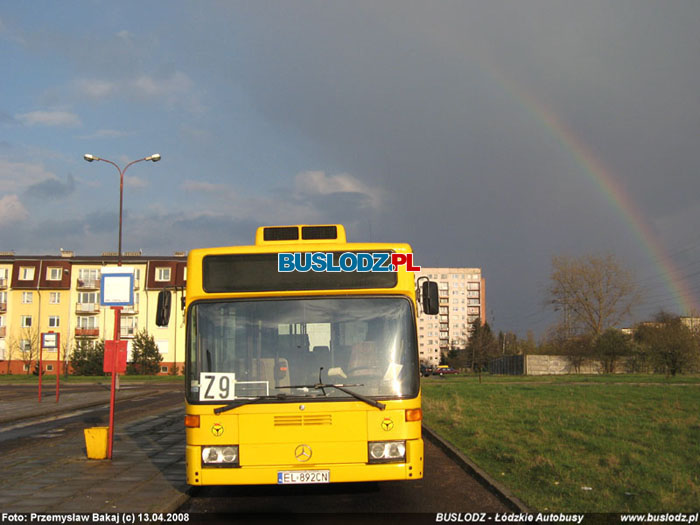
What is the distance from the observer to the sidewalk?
8.26 m

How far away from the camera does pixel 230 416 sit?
7.63 m

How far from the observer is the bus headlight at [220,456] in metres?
7.61

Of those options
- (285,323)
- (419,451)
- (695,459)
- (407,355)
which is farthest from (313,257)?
(695,459)

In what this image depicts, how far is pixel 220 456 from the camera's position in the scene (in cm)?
762

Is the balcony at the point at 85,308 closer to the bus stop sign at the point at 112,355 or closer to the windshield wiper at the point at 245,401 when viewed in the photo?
the bus stop sign at the point at 112,355

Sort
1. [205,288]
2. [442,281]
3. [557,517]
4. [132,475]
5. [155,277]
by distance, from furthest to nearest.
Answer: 1. [442,281]
2. [155,277]
3. [132,475]
4. [205,288]
5. [557,517]

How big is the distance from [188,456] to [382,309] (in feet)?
8.90

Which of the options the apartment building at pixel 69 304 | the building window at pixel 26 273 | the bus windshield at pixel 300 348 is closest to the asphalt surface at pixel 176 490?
the bus windshield at pixel 300 348

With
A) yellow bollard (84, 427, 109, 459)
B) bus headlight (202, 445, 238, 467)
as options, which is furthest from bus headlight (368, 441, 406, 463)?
yellow bollard (84, 427, 109, 459)

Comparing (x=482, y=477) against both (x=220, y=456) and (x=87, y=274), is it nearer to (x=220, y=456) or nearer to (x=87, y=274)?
(x=220, y=456)

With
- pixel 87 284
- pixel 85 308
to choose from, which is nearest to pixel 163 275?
pixel 87 284

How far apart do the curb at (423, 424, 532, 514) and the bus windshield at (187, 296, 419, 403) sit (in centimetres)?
168

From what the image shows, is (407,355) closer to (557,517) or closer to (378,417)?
(378,417)

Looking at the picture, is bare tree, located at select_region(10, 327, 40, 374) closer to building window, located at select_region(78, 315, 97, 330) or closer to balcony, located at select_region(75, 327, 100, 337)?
balcony, located at select_region(75, 327, 100, 337)
